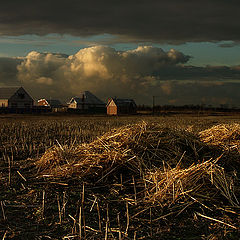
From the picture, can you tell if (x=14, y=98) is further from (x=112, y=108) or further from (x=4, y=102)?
(x=112, y=108)

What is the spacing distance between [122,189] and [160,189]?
0.61m

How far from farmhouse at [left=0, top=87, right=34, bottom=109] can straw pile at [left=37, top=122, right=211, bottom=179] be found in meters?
56.7

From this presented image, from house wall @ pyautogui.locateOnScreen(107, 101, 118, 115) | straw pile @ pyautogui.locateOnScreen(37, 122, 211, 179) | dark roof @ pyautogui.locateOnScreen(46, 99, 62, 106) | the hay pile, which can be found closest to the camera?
the hay pile

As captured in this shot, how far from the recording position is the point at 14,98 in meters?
60.0

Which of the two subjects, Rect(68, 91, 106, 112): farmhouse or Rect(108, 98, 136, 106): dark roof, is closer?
Rect(108, 98, 136, 106): dark roof

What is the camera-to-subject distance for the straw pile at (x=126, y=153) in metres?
5.34

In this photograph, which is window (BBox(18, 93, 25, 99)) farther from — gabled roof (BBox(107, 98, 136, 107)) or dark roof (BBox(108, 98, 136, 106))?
dark roof (BBox(108, 98, 136, 106))

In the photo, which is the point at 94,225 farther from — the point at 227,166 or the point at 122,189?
the point at 227,166

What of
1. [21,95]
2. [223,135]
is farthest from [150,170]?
[21,95]

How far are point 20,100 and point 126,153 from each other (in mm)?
58824

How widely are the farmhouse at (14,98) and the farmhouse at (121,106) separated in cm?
1619

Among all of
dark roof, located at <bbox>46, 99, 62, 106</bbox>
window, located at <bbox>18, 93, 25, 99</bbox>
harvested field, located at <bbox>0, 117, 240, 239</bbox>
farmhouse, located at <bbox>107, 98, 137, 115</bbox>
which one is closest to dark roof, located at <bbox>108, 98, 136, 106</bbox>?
farmhouse, located at <bbox>107, 98, 137, 115</bbox>

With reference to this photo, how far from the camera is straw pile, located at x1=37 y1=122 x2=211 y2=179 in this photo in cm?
534

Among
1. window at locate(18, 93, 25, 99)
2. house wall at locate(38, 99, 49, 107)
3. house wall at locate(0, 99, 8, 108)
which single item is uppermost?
window at locate(18, 93, 25, 99)
